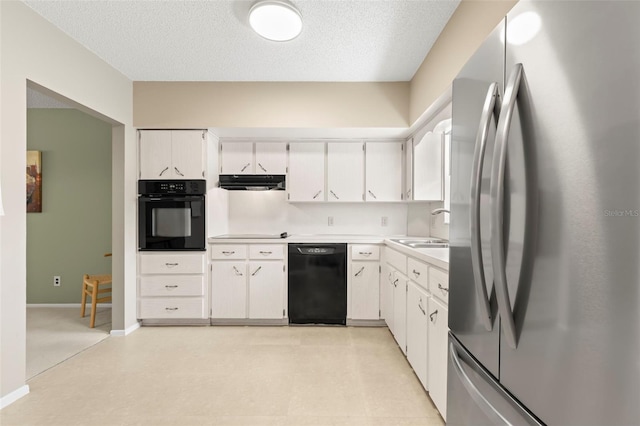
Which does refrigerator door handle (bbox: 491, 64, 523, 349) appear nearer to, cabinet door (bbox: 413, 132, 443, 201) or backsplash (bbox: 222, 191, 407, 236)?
cabinet door (bbox: 413, 132, 443, 201)

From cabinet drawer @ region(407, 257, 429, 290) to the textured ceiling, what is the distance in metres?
1.71

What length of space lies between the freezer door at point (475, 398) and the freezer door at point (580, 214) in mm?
58

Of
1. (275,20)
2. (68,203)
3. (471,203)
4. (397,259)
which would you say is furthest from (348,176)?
(68,203)

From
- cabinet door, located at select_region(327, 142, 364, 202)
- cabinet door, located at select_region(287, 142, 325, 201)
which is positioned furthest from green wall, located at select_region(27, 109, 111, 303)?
cabinet door, located at select_region(327, 142, 364, 202)

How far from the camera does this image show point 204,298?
10.7ft

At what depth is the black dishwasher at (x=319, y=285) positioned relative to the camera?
3.25m

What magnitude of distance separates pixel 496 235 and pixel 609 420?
1.14 feet

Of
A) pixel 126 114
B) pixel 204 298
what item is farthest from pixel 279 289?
pixel 126 114

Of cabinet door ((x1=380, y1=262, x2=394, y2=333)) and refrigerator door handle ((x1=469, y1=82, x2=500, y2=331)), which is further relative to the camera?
cabinet door ((x1=380, y1=262, x2=394, y2=333))

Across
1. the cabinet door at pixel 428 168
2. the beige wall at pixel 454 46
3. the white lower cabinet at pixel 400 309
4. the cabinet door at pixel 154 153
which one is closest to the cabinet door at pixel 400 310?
the white lower cabinet at pixel 400 309

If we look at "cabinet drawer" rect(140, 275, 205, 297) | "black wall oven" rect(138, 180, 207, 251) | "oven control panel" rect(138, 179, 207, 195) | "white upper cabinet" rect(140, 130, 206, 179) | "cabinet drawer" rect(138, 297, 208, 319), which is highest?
"white upper cabinet" rect(140, 130, 206, 179)

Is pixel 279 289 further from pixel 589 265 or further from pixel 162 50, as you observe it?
pixel 589 265

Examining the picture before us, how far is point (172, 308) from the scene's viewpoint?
128 inches

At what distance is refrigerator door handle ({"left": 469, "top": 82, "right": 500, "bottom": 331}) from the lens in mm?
758
